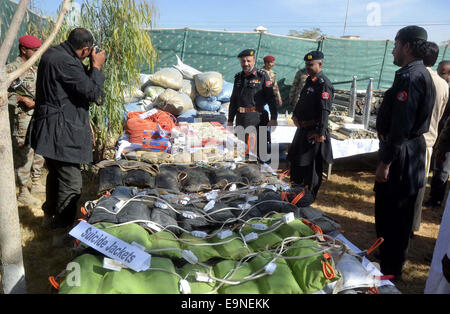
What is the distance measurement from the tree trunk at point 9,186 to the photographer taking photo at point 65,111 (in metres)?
0.94

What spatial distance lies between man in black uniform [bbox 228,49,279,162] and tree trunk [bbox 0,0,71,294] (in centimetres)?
308

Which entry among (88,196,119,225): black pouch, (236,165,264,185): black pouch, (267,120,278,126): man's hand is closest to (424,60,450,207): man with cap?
(267,120,278,126): man's hand

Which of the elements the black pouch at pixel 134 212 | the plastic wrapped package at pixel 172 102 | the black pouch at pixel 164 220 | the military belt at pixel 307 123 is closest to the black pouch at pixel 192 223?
the black pouch at pixel 164 220

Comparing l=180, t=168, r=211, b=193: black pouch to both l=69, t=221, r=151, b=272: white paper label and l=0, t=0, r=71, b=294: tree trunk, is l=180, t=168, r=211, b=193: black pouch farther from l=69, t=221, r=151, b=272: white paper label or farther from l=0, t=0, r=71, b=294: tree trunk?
l=0, t=0, r=71, b=294: tree trunk

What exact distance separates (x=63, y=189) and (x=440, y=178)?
4519 mm

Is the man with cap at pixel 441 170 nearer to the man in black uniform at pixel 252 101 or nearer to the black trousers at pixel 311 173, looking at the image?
the black trousers at pixel 311 173

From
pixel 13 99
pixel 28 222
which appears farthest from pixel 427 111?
pixel 13 99

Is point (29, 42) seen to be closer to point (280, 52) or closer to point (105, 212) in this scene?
point (105, 212)

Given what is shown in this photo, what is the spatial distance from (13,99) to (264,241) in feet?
11.4

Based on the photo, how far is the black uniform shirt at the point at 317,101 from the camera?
3598mm

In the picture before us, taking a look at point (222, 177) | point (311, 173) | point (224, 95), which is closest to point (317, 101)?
point (311, 173)
